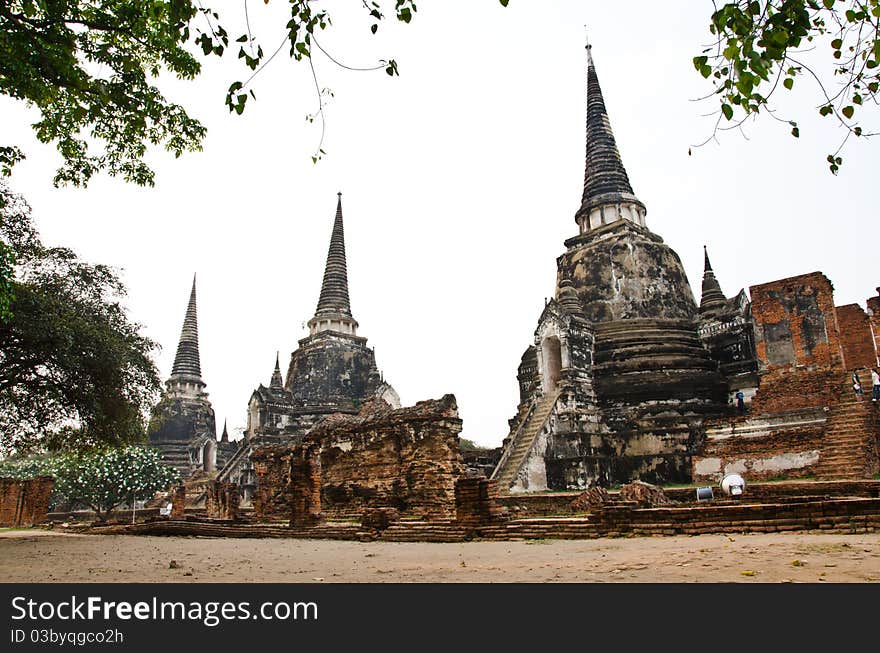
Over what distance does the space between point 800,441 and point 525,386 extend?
11323 millimetres

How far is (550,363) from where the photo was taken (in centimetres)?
2422

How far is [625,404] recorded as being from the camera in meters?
21.8

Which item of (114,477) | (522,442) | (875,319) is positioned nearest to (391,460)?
(522,442)

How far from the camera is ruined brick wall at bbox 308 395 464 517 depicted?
1430 cm

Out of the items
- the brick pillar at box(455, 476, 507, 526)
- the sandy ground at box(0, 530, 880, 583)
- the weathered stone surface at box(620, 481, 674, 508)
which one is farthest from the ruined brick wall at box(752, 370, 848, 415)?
the sandy ground at box(0, 530, 880, 583)

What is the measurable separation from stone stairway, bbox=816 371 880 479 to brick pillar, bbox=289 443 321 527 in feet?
38.9

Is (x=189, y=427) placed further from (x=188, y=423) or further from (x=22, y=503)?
(x=22, y=503)

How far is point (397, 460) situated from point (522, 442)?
692cm

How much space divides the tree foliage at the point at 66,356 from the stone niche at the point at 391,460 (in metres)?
4.32

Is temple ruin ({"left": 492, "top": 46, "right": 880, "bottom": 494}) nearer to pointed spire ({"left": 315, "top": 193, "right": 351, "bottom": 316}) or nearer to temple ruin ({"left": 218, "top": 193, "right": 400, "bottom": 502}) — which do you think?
temple ruin ({"left": 218, "top": 193, "right": 400, "bottom": 502})

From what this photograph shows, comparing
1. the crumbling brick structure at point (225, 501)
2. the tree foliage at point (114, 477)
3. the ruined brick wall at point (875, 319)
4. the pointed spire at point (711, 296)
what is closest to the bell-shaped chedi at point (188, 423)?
the tree foliage at point (114, 477)

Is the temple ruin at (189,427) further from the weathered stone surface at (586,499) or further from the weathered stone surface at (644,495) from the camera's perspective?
the weathered stone surface at (644,495)
